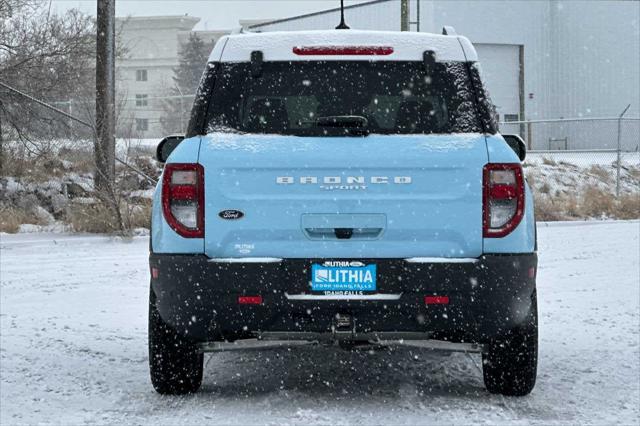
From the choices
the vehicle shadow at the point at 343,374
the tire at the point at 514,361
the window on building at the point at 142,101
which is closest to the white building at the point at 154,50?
the window on building at the point at 142,101

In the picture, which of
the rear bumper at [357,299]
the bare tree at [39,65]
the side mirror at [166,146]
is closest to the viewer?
the rear bumper at [357,299]

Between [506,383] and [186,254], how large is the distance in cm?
195

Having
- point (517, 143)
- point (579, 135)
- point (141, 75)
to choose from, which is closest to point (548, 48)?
point (579, 135)

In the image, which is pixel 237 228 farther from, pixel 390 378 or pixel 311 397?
pixel 390 378

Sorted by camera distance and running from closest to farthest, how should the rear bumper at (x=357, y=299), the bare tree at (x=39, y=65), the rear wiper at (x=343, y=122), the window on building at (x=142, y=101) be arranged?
the rear bumper at (x=357, y=299)
the rear wiper at (x=343, y=122)
the bare tree at (x=39, y=65)
the window on building at (x=142, y=101)

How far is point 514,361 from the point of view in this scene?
5.74m

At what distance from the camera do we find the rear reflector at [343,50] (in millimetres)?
5500

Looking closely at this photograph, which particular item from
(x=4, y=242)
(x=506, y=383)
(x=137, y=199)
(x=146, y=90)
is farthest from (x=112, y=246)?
(x=146, y=90)

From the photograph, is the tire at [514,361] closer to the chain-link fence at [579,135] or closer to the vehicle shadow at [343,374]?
the vehicle shadow at [343,374]

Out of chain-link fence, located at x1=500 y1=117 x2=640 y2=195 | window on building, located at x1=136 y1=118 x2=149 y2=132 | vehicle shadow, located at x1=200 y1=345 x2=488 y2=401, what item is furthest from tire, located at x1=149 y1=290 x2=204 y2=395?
chain-link fence, located at x1=500 y1=117 x2=640 y2=195

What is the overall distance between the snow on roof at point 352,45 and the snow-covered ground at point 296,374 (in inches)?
73.8

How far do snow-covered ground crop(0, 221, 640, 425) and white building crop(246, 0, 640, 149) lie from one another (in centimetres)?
3449

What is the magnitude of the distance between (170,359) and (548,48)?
42600 mm

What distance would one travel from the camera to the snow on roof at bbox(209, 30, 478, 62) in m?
5.50
